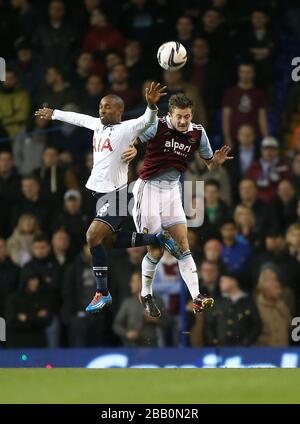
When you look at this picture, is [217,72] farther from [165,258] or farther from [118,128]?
[118,128]

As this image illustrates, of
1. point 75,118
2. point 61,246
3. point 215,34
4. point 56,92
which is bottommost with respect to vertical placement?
point 61,246

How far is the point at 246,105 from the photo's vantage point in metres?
20.1

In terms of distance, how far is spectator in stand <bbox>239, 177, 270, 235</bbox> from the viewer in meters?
18.8

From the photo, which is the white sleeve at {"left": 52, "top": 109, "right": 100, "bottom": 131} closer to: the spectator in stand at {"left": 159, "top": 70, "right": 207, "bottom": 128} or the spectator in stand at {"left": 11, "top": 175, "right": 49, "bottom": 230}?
the spectator in stand at {"left": 11, "top": 175, "right": 49, "bottom": 230}

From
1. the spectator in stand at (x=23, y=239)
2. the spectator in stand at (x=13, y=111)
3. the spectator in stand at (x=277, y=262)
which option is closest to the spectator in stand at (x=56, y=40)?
the spectator in stand at (x=13, y=111)

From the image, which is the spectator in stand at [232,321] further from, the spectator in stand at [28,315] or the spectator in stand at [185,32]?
the spectator in stand at [185,32]

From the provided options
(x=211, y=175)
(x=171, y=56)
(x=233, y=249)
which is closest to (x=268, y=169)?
(x=211, y=175)

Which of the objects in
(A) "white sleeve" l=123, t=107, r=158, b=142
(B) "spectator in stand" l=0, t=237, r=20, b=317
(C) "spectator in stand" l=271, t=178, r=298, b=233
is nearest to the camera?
(A) "white sleeve" l=123, t=107, r=158, b=142

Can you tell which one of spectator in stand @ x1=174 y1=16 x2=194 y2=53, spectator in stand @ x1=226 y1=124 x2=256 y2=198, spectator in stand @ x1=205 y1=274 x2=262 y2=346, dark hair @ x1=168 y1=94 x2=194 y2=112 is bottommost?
spectator in stand @ x1=205 y1=274 x2=262 y2=346

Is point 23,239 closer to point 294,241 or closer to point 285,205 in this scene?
point 285,205

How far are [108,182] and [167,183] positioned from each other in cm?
77

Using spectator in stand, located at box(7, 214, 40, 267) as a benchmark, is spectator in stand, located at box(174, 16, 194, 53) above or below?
above

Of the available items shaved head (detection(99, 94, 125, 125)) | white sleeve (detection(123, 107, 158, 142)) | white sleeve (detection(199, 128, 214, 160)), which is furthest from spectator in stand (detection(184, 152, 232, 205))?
white sleeve (detection(123, 107, 158, 142))

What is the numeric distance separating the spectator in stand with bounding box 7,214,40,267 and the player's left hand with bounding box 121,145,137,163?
4.77 metres
